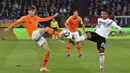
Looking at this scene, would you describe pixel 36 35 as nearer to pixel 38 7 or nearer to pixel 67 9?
pixel 38 7

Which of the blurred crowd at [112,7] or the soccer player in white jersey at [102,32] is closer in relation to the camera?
the soccer player in white jersey at [102,32]

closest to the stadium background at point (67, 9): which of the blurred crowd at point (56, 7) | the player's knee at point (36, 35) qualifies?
the blurred crowd at point (56, 7)

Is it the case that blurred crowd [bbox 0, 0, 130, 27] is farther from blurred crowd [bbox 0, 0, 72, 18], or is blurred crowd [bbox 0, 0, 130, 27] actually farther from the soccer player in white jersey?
the soccer player in white jersey

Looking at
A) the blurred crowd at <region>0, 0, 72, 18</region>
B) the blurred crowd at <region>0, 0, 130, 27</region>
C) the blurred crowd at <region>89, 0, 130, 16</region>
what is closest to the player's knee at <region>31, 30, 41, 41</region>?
the blurred crowd at <region>0, 0, 130, 27</region>

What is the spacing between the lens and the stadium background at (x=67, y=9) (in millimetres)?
44500

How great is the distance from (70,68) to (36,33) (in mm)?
2586

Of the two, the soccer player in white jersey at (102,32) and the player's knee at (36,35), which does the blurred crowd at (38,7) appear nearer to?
the soccer player in white jersey at (102,32)

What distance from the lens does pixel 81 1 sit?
4950 centimetres

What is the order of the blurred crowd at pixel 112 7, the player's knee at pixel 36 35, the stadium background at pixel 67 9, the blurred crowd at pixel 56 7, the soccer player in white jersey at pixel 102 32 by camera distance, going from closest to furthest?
the player's knee at pixel 36 35 < the soccer player in white jersey at pixel 102 32 < the stadium background at pixel 67 9 < the blurred crowd at pixel 56 7 < the blurred crowd at pixel 112 7

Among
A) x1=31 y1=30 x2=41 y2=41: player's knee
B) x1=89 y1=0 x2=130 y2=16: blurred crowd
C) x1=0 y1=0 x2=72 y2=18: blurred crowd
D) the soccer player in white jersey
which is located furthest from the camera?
x1=89 y1=0 x2=130 y2=16: blurred crowd

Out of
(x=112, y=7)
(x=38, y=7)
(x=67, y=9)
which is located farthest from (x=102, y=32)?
(x=112, y=7)

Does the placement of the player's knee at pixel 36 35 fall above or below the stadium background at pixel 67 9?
above

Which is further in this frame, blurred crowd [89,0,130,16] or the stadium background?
blurred crowd [89,0,130,16]

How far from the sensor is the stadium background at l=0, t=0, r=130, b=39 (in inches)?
1752
